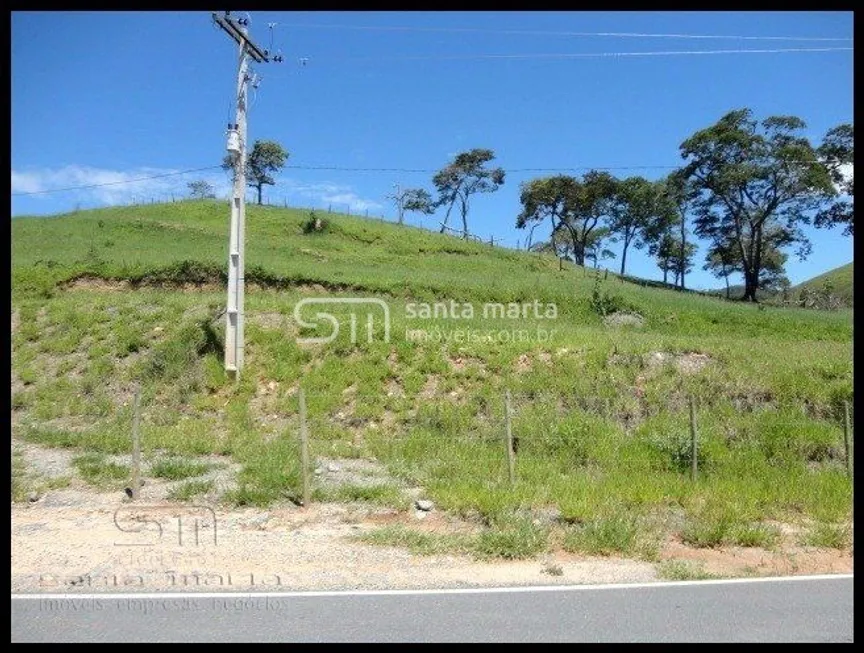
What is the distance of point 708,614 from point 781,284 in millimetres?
72836

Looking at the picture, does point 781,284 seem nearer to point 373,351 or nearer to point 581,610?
point 373,351

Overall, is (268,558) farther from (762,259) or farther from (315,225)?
(762,259)

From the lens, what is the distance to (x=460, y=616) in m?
4.29

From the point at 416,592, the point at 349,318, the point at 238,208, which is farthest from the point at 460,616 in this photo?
the point at 349,318

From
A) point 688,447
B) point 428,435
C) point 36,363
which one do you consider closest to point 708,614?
point 688,447

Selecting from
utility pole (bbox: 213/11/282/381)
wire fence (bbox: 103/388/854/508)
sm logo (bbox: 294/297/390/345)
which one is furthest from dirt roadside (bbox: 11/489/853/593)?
sm logo (bbox: 294/297/390/345)

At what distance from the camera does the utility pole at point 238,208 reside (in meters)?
13.3

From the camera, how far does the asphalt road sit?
3.95 metres

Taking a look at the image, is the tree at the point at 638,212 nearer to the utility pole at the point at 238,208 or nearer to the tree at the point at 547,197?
the tree at the point at 547,197

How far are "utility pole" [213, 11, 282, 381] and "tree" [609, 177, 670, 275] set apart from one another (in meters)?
40.0

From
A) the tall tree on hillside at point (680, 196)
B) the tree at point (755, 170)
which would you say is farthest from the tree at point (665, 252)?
the tree at point (755, 170)

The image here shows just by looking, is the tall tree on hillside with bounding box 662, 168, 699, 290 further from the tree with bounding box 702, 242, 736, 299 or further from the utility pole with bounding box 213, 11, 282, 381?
the utility pole with bounding box 213, 11, 282, 381

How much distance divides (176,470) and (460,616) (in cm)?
605

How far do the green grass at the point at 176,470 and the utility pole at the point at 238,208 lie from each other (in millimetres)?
4857
